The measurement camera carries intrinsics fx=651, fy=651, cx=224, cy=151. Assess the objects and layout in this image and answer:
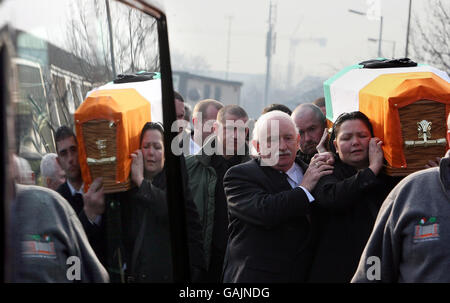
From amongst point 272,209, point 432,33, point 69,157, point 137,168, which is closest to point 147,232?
point 137,168

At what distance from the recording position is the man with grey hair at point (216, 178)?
3.40 metres

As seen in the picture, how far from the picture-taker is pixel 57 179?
52.2 inches

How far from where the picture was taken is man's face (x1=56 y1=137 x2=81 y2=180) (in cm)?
135

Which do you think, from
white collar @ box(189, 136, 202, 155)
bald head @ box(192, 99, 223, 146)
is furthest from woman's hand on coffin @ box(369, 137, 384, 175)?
bald head @ box(192, 99, 223, 146)

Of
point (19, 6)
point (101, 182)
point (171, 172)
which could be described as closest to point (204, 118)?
point (171, 172)

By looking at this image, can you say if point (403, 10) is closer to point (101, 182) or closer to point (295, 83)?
point (295, 83)

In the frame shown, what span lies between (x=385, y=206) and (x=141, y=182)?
1.02 metres

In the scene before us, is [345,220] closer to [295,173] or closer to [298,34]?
[295,173]

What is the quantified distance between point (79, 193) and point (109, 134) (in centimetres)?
17

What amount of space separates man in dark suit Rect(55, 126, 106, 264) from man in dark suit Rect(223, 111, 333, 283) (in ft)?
4.57

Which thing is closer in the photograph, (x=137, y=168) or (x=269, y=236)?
(x=137, y=168)

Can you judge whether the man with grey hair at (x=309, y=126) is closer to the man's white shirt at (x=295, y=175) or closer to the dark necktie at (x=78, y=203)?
the man's white shirt at (x=295, y=175)

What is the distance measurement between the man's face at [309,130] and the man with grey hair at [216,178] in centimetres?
33

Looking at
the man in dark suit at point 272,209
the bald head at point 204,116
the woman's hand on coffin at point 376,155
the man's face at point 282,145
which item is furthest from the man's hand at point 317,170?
the bald head at point 204,116
